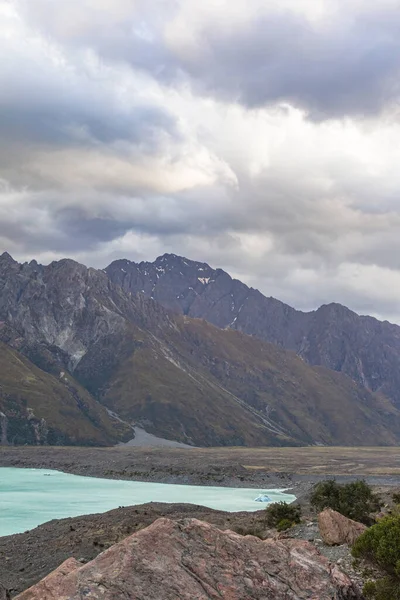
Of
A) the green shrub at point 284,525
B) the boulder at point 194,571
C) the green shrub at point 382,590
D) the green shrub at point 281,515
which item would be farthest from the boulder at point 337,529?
the boulder at point 194,571

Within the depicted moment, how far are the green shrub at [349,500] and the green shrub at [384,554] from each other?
2157 cm

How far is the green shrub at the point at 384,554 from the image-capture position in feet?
60.1

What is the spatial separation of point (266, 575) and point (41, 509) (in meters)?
72.1

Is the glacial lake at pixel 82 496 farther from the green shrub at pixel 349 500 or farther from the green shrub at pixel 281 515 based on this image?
the green shrub at pixel 349 500

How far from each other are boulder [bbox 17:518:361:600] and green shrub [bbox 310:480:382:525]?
27725mm

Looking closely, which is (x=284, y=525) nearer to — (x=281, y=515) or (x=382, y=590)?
(x=281, y=515)

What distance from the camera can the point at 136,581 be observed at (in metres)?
14.2

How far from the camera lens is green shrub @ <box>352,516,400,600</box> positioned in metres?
18.3

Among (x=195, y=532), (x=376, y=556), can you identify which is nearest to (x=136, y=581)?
(x=195, y=532)

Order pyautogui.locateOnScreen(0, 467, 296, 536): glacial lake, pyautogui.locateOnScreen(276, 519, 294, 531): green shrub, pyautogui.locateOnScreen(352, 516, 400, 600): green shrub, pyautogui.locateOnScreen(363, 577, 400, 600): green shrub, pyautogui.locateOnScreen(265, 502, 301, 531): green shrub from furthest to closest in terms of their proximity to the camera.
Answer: pyautogui.locateOnScreen(0, 467, 296, 536): glacial lake → pyautogui.locateOnScreen(265, 502, 301, 531): green shrub → pyautogui.locateOnScreen(276, 519, 294, 531): green shrub → pyautogui.locateOnScreen(352, 516, 400, 600): green shrub → pyautogui.locateOnScreen(363, 577, 400, 600): green shrub

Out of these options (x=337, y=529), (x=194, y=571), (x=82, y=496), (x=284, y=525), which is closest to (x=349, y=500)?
(x=284, y=525)

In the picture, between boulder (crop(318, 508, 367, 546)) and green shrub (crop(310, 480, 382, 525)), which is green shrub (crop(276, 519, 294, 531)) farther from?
boulder (crop(318, 508, 367, 546))

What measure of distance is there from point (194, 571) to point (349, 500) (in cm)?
3619

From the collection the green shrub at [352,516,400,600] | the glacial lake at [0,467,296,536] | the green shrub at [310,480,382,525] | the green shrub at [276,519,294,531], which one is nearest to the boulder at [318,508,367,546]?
the green shrub at [352,516,400,600]
